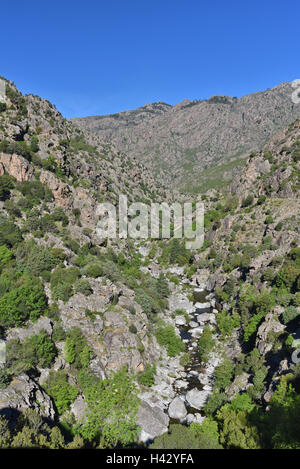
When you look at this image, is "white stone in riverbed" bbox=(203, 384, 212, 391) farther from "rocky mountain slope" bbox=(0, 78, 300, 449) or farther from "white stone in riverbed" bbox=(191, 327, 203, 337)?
"white stone in riverbed" bbox=(191, 327, 203, 337)

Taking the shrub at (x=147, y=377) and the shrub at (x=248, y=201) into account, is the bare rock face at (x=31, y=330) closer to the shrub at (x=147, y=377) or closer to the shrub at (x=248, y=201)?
the shrub at (x=147, y=377)

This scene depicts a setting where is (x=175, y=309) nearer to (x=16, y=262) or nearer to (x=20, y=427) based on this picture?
(x=16, y=262)

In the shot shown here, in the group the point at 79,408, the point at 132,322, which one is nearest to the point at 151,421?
the point at 79,408

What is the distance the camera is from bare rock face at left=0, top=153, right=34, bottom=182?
2002 inches

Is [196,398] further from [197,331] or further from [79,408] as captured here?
[197,331]

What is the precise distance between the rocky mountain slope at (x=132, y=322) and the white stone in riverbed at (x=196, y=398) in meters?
0.13

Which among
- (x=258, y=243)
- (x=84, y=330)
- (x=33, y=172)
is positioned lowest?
(x=84, y=330)

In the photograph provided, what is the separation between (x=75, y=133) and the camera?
130125 millimetres

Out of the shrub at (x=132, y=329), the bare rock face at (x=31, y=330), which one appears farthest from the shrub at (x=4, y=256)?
the shrub at (x=132, y=329)

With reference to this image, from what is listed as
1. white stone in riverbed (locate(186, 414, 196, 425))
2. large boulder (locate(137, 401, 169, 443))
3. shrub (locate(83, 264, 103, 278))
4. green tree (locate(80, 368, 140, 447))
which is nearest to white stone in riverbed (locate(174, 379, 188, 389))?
white stone in riverbed (locate(186, 414, 196, 425))

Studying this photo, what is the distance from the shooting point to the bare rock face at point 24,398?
20.5 m

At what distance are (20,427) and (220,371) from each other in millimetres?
23465

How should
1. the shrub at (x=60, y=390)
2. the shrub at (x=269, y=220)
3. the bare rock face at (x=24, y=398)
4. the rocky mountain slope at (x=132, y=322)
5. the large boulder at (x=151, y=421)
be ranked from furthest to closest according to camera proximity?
1. the shrub at (x=269, y=220)
2. the shrub at (x=60, y=390)
3. the large boulder at (x=151, y=421)
4. the rocky mountain slope at (x=132, y=322)
5. the bare rock face at (x=24, y=398)

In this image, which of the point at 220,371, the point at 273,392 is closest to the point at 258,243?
the point at 220,371
